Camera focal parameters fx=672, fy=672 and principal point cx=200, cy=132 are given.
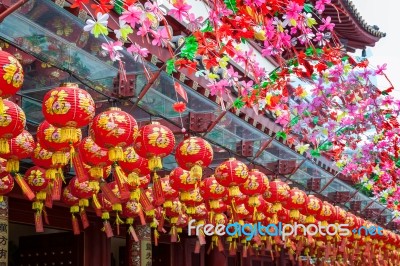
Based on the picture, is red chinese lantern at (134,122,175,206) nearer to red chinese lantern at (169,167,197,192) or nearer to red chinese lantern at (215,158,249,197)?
red chinese lantern at (169,167,197,192)

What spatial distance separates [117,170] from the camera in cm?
677

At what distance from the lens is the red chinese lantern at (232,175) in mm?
8617

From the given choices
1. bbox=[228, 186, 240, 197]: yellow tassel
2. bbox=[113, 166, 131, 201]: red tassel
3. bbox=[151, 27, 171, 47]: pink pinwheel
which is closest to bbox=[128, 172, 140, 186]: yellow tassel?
bbox=[113, 166, 131, 201]: red tassel

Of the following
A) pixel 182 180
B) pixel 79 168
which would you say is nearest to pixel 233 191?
pixel 182 180

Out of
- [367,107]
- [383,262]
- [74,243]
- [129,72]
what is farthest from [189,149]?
[383,262]

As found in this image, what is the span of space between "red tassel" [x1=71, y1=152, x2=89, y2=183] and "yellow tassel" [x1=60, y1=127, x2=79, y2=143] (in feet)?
1.34

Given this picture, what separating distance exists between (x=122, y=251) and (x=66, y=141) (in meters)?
7.99

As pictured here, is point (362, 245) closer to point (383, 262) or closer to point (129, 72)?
point (383, 262)

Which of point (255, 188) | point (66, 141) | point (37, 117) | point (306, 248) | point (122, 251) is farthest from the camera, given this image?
point (306, 248)

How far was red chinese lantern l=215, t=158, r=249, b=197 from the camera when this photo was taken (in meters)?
8.62

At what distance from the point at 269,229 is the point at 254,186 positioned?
278 centimetres

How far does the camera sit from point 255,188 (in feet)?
30.7

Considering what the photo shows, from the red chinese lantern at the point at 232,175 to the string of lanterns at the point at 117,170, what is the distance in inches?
0.5

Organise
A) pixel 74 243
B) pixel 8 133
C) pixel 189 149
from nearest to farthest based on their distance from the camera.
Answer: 1. pixel 8 133
2. pixel 189 149
3. pixel 74 243
